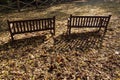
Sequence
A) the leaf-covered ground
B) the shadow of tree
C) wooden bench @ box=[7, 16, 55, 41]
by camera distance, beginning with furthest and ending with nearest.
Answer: wooden bench @ box=[7, 16, 55, 41] < the shadow of tree < the leaf-covered ground

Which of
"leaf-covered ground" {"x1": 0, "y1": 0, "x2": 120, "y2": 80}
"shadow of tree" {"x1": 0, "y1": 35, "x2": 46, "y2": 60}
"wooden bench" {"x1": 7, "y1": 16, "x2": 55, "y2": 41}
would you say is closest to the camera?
"leaf-covered ground" {"x1": 0, "y1": 0, "x2": 120, "y2": 80}

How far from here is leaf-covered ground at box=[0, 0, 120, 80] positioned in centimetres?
513

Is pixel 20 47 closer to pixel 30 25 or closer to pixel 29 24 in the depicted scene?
pixel 30 25

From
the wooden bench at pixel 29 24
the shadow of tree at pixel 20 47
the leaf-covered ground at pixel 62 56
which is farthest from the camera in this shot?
the wooden bench at pixel 29 24

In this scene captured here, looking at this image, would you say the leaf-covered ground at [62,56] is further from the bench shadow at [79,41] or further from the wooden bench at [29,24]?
the wooden bench at [29,24]

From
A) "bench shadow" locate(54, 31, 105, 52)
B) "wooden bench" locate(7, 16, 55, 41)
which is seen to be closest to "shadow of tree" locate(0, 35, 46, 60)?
"wooden bench" locate(7, 16, 55, 41)

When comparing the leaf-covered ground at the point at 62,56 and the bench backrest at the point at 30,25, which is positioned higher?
the bench backrest at the point at 30,25

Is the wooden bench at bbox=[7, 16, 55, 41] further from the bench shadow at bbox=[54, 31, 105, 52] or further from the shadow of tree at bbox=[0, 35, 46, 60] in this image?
the bench shadow at bbox=[54, 31, 105, 52]

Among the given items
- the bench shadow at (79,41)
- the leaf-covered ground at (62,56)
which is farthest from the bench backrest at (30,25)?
the bench shadow at (79,41)

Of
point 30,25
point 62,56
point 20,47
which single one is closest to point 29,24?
point 30,25

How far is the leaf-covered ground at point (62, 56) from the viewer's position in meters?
5.13

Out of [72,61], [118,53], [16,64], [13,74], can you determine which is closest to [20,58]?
[16,64]

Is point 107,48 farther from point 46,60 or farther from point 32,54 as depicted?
point 32,54

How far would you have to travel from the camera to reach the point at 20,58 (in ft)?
19.4
